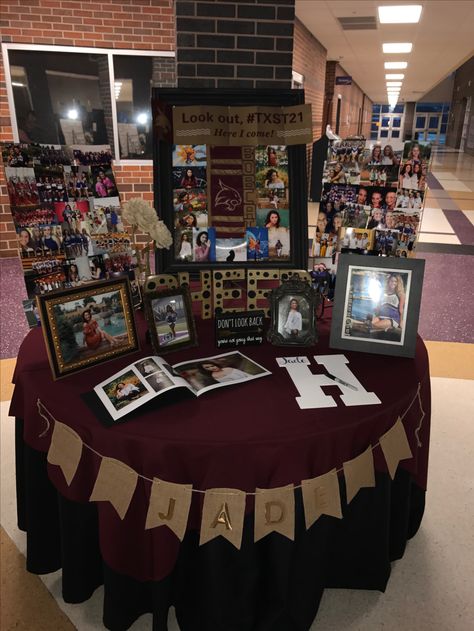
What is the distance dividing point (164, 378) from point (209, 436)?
0.86 ft

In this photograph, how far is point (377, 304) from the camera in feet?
5.68

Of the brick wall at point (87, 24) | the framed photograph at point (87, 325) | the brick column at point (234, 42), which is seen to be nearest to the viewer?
the framed photograph at point (87, 325)

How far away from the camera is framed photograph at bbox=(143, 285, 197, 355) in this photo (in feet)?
5.61

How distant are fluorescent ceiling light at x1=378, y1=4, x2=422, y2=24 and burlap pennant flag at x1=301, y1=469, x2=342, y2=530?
747 cm

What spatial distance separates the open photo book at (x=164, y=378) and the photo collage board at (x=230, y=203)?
62cm

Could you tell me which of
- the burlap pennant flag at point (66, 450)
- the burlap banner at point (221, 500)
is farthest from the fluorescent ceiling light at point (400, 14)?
the burlap pennant flag at point (66, 450)

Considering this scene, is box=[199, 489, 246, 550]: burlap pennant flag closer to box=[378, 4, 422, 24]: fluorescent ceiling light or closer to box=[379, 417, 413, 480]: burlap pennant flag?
box=[379, 417, 413, 480]: burlap pennant flag

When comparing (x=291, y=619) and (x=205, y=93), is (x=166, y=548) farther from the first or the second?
(x=205, y=93)

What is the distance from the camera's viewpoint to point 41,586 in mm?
1855

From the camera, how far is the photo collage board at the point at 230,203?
2.14 metres

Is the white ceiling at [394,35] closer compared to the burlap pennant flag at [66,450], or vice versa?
the burlap pennant flag at [66,450]

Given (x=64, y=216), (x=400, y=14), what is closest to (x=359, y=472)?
(x=64, y=216)

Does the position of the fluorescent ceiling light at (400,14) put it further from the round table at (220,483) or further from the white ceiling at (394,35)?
the round table at (220,483)

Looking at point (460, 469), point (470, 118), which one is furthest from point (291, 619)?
point (470, 118)
